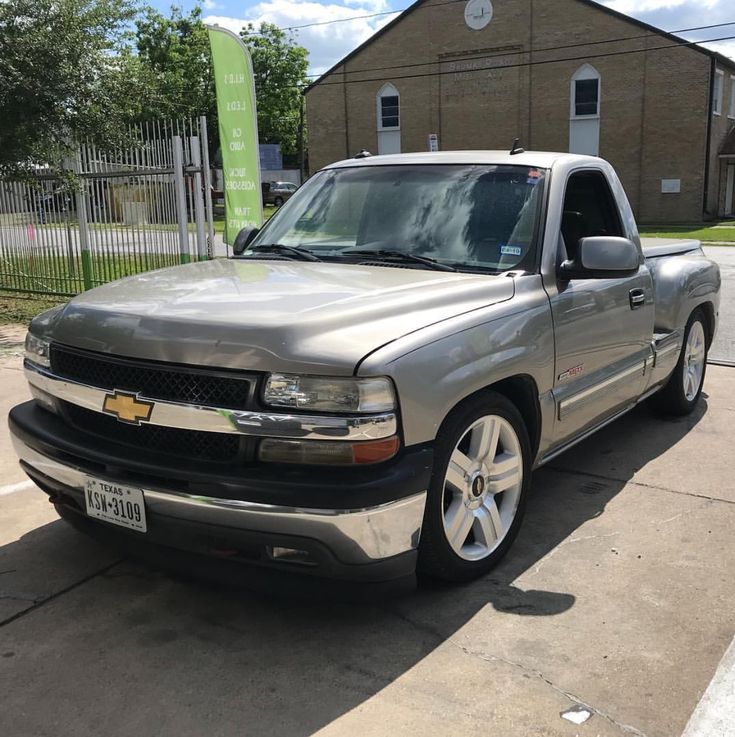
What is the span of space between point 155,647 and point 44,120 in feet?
27.9

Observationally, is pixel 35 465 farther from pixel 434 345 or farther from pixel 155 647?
pixel 434 345

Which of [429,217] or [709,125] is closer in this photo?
[429,217]

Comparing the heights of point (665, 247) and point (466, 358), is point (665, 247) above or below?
above

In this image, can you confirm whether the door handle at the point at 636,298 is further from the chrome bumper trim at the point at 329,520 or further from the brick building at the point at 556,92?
the brick building at the point at 556,92

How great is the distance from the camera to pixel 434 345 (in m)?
3.01

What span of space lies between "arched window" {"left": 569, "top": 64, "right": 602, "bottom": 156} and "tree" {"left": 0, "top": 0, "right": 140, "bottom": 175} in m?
27.9

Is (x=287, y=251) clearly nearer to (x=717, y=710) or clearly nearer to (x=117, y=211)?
(x=717, y=710)

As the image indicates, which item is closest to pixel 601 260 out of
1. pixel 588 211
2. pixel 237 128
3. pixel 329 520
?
pixel 588 211

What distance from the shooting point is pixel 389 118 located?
3988cm

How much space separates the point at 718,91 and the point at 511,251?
3536 centimetres

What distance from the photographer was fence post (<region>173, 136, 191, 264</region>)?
10320mm

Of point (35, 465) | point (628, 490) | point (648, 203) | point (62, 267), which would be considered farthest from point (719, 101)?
point (35, 465)

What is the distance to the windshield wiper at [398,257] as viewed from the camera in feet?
12.6

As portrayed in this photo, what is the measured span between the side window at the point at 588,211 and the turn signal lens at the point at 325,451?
89.8 inches
